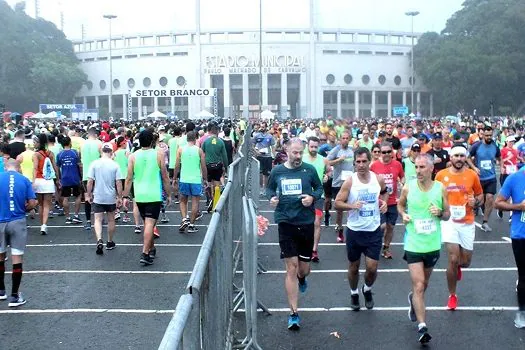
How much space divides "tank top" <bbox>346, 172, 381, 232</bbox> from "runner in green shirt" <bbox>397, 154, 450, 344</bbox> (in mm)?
529

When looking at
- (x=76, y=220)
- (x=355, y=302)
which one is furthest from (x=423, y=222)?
(x=76, y=220)

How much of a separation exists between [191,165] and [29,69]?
73.5m

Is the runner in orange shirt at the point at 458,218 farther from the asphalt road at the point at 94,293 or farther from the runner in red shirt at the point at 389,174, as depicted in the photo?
the asphalt road at the point at 94,293

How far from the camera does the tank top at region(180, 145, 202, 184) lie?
13.0 m

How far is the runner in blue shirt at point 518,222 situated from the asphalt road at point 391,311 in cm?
27

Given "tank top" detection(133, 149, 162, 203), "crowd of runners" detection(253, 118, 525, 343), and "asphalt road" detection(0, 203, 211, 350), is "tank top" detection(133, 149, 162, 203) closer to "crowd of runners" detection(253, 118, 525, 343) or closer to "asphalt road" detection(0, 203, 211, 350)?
"asphalt road" detection(0, 203, 211, 350)

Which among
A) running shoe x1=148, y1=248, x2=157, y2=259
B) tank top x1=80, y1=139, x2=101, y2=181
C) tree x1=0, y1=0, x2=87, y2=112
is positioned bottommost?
running shoe x1=148, y1=248, x2=157, y2=259

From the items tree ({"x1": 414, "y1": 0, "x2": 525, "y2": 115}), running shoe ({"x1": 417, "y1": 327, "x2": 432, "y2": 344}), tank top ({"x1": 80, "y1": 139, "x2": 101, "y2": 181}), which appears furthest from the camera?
tree ({"x1": 414, "y1": 0, "x2": 525, "y2": 115})

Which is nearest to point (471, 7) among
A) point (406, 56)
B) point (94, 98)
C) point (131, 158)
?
point (406, 56)

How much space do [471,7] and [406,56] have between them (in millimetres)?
11095

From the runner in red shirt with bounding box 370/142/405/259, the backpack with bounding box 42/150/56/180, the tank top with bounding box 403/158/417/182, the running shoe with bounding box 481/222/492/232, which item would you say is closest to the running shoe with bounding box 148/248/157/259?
the runner in red shirt with bounding box 370/142/405/259

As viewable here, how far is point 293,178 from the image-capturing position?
7.69 meters

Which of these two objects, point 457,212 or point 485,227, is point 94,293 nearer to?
point 457,212

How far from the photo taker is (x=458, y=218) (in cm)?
803
